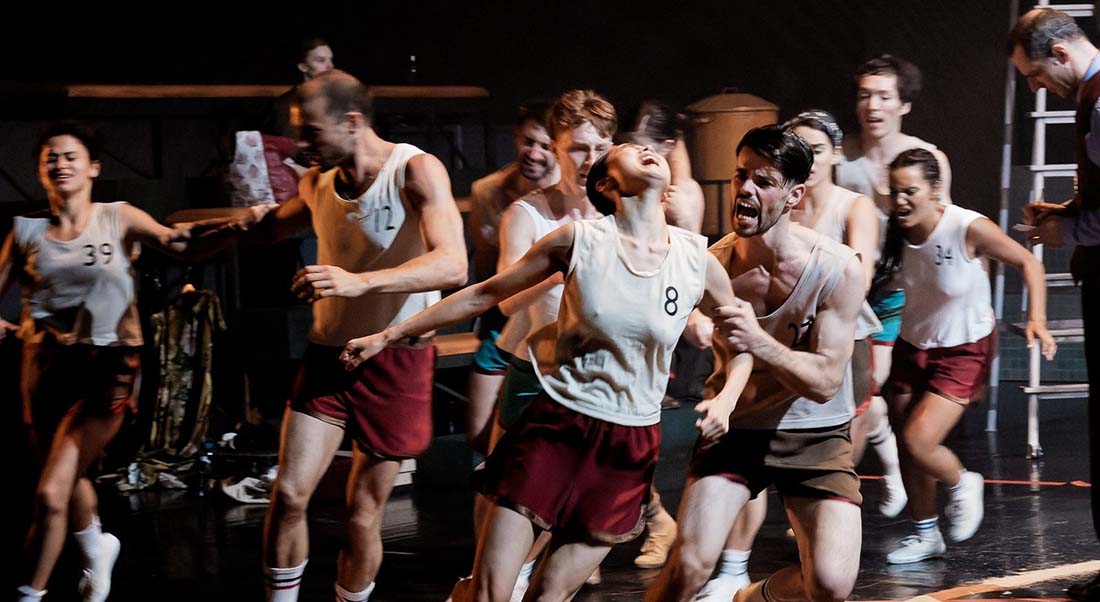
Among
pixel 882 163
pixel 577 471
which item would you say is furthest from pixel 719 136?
pixel 577 471

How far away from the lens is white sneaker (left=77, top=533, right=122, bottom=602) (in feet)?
15.8

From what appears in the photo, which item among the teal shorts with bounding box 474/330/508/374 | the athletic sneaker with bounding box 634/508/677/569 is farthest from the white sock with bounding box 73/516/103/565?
the athletic sneaker with bounding box 634/508/677/569

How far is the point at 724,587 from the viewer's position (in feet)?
14.6

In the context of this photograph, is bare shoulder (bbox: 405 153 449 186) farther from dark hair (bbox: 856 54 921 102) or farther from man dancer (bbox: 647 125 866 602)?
dark hair (bbox: 856 54 921 102)

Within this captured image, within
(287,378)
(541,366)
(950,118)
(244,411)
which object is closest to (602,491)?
(541,366)

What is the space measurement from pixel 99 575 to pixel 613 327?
7.90 ft

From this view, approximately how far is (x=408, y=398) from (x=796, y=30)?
6375 millimetres

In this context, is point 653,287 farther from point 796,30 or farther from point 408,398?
point 796,30

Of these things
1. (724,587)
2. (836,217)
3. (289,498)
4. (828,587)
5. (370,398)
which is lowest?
(724,587)

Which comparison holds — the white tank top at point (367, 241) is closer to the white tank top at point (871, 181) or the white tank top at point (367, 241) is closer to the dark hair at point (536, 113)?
the dark hair at point (536, 113)

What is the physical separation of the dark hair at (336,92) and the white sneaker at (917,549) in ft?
8.44

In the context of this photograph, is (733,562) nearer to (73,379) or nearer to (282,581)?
(282,581)

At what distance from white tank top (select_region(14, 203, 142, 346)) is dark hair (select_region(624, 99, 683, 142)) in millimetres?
1728

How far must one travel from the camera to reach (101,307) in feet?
15.2
